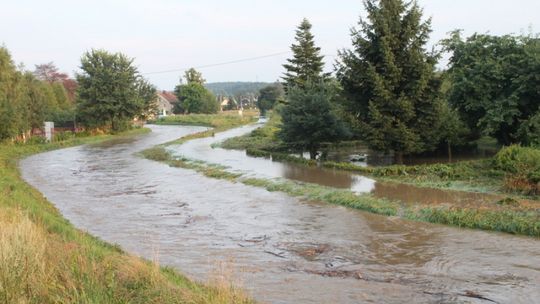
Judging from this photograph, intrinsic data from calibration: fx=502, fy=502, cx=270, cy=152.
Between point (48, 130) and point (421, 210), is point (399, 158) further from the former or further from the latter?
point (48, 130)

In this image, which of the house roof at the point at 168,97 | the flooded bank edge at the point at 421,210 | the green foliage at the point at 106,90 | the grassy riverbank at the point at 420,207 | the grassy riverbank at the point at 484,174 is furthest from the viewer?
the house roof at the point at 168,97

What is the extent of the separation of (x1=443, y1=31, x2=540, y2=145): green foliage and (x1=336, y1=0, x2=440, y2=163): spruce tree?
6.29 ft

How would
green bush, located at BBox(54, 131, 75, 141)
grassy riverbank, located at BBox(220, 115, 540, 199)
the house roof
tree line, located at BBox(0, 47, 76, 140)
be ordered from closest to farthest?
grassy riverbank, located at BBox(220, 115, 540, 199)
tree line, located at BBox(0, 47, 76, 140)
green bush, located at BBox(54, 131, 75, 141)
the house roof

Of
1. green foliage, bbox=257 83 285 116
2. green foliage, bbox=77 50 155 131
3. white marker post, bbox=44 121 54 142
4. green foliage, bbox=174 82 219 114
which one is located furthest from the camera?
green foliage, bbox=174 82 219 114

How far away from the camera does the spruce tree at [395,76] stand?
23.3 m

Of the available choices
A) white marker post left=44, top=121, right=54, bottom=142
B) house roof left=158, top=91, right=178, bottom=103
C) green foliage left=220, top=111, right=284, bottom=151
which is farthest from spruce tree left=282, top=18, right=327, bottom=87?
house roof left=158, top=91, right=178, bottom=103

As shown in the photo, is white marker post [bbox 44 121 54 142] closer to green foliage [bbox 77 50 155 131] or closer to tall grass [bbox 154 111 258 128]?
green foliage [bbox 77 50 155 131]

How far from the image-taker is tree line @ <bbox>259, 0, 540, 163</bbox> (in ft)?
76.0

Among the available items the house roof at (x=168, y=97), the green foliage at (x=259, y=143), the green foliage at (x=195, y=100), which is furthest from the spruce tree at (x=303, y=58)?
the house roof at (x=168, y=97)

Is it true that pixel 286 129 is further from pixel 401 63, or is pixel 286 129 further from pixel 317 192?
pixel 317 192

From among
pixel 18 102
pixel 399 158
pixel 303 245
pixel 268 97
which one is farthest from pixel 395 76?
pixel 268 97

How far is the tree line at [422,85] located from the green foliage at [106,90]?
36.1 meters

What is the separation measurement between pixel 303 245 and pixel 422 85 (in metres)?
13.3

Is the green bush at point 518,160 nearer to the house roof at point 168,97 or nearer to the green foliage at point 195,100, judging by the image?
the green foliage at point 195,100
